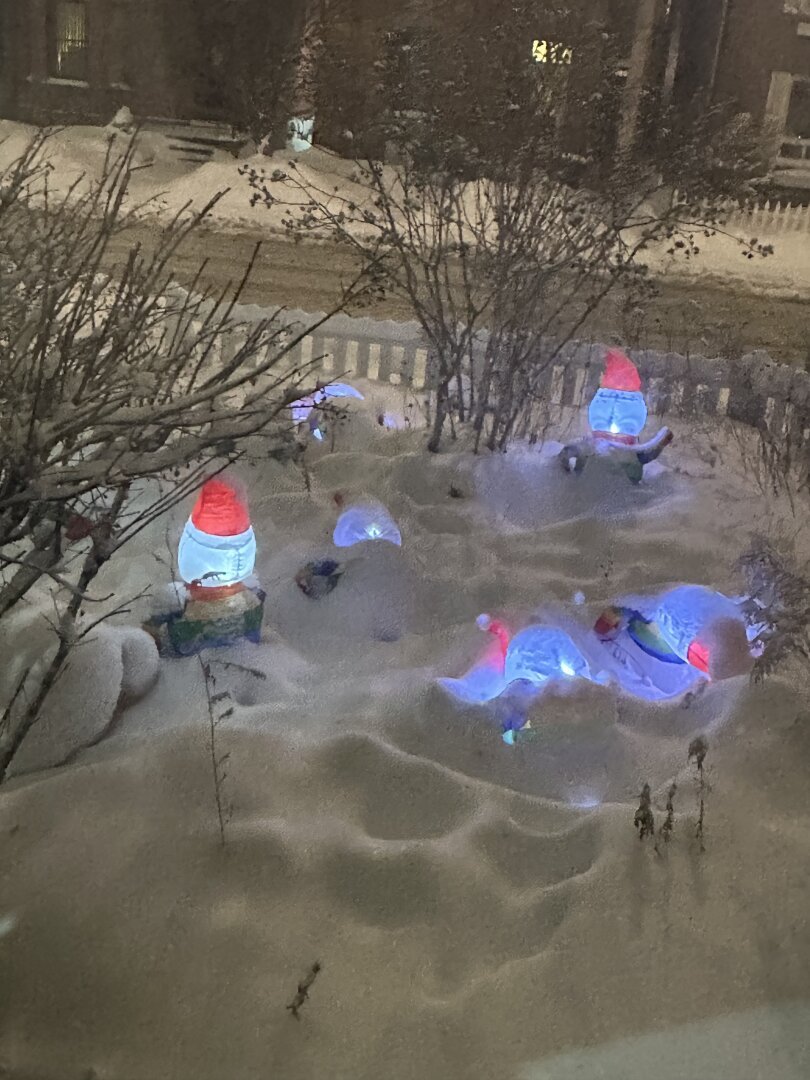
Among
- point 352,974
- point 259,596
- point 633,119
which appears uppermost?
point 633,119

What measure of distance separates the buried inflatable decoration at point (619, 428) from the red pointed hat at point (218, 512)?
71.5 inches

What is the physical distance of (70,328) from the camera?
161 cm

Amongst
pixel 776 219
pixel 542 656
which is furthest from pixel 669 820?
pixel 776 219

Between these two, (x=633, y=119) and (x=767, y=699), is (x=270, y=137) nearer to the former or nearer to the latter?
(x=633, y=119)

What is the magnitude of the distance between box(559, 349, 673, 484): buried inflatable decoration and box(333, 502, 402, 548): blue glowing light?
1.04 meters

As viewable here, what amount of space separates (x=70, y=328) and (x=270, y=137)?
11420 mm

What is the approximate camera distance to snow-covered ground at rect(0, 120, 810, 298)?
9906 mm

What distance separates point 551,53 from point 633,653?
3.07 meters

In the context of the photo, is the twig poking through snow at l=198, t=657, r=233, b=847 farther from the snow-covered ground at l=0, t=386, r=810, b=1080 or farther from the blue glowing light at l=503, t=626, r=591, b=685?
the blue glowing light at l=503, t=626, r=591, b=685

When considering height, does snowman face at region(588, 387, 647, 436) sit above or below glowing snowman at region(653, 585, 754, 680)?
above

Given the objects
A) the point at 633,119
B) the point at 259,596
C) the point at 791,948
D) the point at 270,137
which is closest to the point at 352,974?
the point at 791,948

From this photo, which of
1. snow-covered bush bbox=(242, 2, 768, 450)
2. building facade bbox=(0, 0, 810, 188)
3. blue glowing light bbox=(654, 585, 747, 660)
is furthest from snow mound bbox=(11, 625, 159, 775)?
building facade bbox=(0, 0, 810, 188)

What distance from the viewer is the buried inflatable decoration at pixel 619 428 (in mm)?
3959

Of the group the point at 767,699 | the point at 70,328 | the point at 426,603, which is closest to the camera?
the point at 70,328
